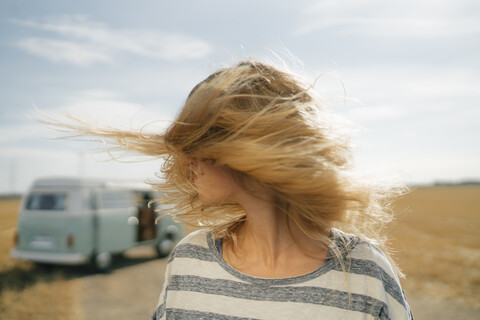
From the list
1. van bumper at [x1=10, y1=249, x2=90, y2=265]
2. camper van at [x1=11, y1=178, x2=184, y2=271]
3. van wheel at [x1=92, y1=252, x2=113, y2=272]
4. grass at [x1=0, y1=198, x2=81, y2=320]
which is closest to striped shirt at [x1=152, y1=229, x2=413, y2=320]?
grass at [x1=0, y1=198, x2=81, y2=320]

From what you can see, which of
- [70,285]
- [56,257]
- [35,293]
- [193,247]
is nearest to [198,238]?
[193,247]

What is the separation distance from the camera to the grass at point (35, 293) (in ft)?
18.7

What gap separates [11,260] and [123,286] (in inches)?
120

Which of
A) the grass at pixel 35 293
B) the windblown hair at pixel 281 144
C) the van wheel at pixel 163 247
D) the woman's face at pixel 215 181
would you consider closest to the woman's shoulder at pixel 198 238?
the woman's face at pixel 215 181

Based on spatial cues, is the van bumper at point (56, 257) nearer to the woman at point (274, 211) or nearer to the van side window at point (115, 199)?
the van side window at point (115, 199)

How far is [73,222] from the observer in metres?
7.72

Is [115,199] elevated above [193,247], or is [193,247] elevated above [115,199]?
[193,247]

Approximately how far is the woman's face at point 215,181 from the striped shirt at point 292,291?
0.20 meters

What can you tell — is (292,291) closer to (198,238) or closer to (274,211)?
(274,211)

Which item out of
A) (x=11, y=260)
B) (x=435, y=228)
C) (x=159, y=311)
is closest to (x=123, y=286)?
(x=11, y=260)

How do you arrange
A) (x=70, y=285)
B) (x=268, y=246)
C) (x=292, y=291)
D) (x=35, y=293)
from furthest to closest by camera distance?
(x=70, y=285), (x=35, y=293), (x=268, y=246), (x=292, y=291)

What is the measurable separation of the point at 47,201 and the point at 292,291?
768 cm

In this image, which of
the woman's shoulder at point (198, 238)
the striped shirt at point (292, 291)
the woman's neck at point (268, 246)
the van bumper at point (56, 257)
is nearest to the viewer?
the striped shirt at point (292, 291)

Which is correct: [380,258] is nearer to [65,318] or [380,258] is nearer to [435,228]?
[65,318]
